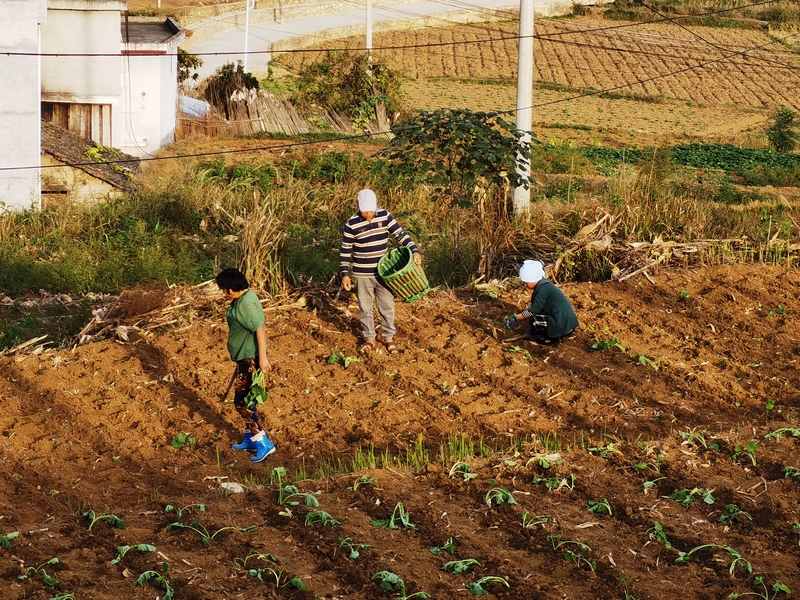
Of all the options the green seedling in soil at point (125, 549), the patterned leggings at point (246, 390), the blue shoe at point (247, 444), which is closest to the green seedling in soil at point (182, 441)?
the blue shoe at point (247, 444)

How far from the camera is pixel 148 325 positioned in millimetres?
10828

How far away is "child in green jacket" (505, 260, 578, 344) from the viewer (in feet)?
32.7

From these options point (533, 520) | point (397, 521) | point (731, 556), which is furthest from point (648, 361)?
point (397, 521)

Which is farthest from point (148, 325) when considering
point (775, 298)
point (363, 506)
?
point (775, 298)

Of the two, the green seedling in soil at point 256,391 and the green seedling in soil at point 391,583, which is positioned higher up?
the green seedling in soil at point 256,391

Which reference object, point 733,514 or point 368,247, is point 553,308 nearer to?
point 368,247

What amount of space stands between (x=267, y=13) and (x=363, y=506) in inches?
1885

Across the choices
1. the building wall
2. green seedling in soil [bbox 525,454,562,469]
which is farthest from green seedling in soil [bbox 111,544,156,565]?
the building wall

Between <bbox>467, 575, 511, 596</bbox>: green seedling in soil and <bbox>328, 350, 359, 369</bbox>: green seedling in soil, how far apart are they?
13.7 feet

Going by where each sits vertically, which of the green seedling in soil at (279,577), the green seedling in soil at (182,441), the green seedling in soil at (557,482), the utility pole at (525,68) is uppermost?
the utility pole at (525,68)

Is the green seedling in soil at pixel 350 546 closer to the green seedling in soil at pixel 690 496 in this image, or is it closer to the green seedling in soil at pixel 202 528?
the green seedling in soil at pixel 202 528

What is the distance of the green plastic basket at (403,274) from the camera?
9.75m

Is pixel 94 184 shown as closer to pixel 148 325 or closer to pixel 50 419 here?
pixel 148 325

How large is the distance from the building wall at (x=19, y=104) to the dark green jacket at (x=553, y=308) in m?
11.4
